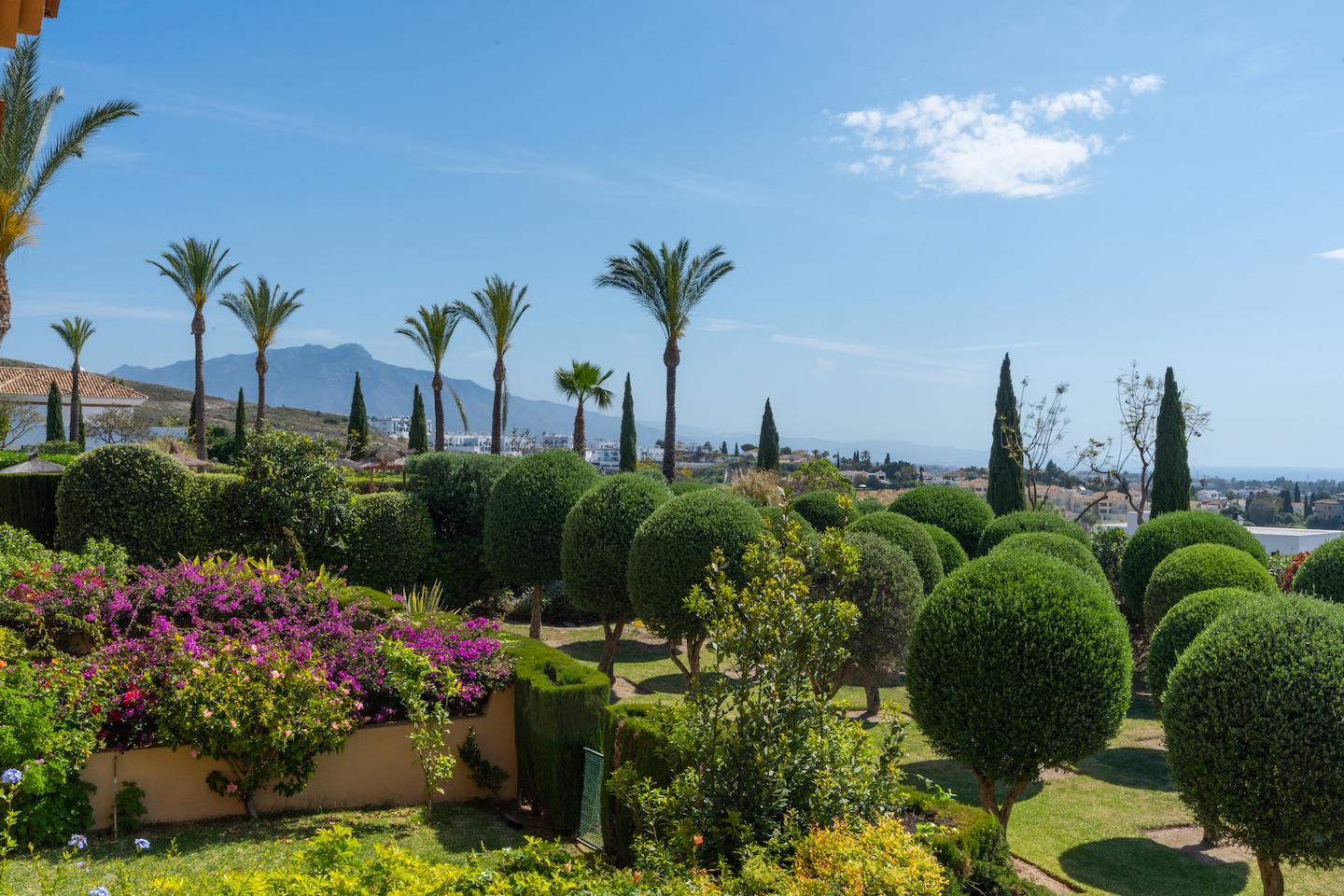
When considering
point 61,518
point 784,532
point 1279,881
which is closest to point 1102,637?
point 1279,881

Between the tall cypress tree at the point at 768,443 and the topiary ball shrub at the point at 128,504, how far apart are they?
70.8 feet

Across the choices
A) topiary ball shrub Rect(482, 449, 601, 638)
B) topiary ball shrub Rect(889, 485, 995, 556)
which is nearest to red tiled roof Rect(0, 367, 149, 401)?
topiary ball shrub Rect(482, 449, 601, 638)

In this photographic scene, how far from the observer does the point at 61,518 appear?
14.7 m

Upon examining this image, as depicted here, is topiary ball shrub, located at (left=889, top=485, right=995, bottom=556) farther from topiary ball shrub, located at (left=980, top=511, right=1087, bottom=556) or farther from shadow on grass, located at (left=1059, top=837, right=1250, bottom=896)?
shadow on grass, located at (left=1059, top=837, right=1250, bottom=896)

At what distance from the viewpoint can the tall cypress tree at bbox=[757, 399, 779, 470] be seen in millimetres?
34031

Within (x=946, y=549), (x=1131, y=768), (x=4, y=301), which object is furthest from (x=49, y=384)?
A: (x=1131, y=768)

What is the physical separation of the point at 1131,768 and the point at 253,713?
35.6ft

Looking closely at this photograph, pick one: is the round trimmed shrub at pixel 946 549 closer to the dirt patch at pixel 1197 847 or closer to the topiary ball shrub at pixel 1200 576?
the topiary ball shrub at pixel 1200 576

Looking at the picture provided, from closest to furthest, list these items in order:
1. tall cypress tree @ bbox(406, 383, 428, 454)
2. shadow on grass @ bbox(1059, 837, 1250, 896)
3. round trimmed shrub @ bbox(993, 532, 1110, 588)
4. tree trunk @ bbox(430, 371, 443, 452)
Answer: shadow on grass @ bbox(1059, 837, 1250, 896), round trimmed shrub @ bbox(993, 532, 1110, 588), tree trunk @ bbox(430, 371, 443, 452), tall cypress tree @ bbox(406, 383, 428, 454)

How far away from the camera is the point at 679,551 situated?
41.7ft

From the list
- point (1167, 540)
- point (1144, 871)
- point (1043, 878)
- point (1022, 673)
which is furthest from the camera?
point (1167, 540)

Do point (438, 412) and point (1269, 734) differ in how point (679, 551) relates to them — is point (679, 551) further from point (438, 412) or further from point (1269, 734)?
point (438, 412)

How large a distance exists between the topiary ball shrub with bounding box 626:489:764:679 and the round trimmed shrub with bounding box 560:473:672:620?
3.06 feet

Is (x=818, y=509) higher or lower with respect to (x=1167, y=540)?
higher
